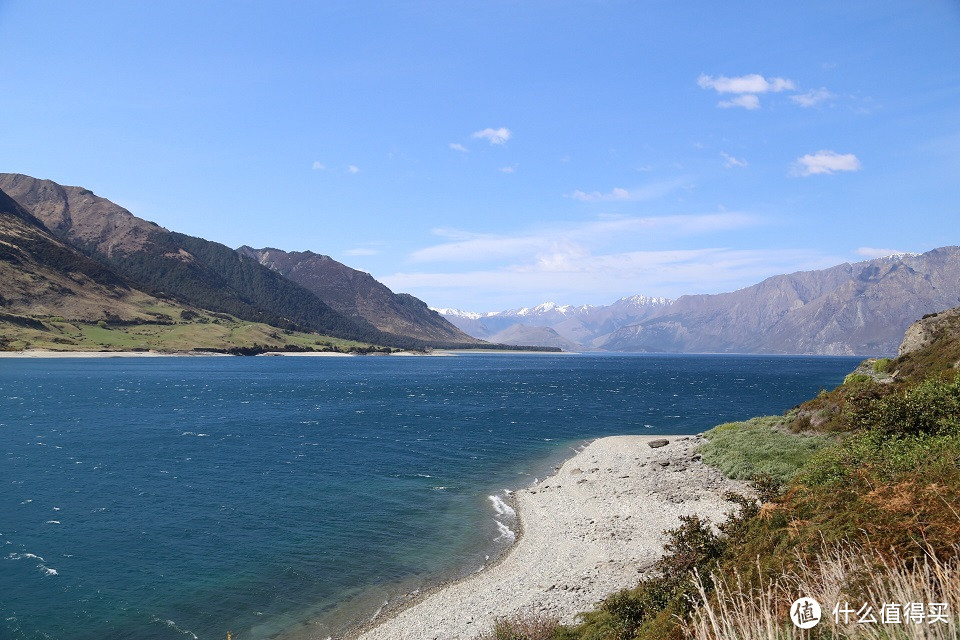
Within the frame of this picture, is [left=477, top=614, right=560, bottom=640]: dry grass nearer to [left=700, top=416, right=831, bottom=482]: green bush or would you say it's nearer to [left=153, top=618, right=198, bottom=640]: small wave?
[left=153, top=618, right=198, bottom=640]: small wave

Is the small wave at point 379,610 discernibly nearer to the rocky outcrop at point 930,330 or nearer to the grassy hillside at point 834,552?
the grassy hillside at point 834,552

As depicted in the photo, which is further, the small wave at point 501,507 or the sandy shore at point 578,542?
the small wave at point 501,507

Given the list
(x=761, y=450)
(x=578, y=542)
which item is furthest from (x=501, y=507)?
(x=761, y=450)

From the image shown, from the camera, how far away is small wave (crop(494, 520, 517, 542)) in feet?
122

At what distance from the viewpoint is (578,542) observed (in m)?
35.0

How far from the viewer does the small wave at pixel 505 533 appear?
122ft

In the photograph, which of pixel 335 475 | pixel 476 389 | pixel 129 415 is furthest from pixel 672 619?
pixel 476 389

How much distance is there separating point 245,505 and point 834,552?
43362mm

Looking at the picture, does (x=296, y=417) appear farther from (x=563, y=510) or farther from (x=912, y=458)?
(x=912, y=458)

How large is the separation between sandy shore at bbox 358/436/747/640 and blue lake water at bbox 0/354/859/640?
271cm

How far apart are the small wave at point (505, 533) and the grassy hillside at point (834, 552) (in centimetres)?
1486

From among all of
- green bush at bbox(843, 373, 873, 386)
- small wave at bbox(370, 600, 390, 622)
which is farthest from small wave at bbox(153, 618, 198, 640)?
green bush at bbox(843, 373, 873, 386)

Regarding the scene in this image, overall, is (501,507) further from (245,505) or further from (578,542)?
(245,505)

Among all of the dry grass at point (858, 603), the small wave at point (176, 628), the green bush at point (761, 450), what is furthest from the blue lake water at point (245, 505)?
the dry grass at point (858, 603)
